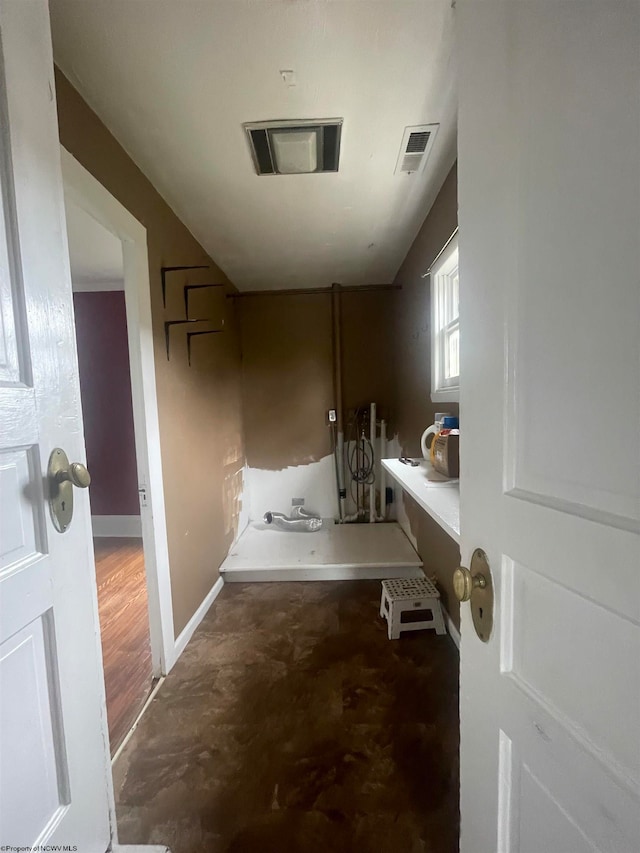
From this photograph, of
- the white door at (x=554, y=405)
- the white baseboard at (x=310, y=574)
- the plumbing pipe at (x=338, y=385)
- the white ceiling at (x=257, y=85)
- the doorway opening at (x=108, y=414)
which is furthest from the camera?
the plumbing pipe at (x=338, y=385)

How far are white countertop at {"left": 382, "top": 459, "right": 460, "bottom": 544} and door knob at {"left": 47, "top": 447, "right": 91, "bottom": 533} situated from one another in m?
0.79

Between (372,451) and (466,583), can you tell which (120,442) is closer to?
(372,451)

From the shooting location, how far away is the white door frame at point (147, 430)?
5.10ft

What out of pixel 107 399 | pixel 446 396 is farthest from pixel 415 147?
pixel 107 399

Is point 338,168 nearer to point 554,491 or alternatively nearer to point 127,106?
point 127,106

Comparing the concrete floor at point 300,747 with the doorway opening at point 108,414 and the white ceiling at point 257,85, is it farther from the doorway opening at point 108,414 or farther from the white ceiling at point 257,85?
the white ceiling at point 257,85

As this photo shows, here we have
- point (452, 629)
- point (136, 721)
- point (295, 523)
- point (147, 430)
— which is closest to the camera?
point (136, 721)

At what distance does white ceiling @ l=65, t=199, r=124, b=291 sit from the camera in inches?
77.7

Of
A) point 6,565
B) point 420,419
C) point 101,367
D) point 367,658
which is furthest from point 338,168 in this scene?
point 101,367

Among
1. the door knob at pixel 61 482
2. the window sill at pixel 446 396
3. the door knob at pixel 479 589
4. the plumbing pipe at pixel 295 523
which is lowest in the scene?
the plumbing pipe at pixel 295 523

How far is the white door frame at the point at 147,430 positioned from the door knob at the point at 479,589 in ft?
4.64

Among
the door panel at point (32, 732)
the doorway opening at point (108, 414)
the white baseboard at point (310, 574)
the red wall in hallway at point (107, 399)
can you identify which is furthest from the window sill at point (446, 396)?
the red wall in hallway at point (107, 399)

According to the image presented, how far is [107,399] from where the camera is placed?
3525 millimetres

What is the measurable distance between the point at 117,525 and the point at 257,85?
3.74 meters
